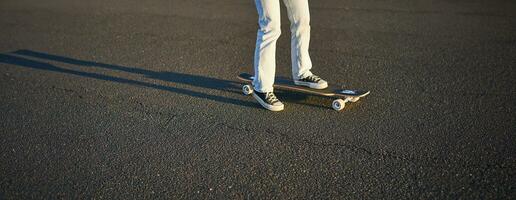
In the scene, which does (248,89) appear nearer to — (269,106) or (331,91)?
(269,106)

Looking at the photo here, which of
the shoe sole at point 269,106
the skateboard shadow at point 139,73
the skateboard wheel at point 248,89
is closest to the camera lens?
the shoe sole at point 269,106

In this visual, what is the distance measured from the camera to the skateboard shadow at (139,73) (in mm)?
4812

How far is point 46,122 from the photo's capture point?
168 inches

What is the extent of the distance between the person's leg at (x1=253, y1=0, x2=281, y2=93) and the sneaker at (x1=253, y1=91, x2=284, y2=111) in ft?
0.15

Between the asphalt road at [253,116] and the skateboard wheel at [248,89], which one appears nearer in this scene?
the asphalt road at [253,116]

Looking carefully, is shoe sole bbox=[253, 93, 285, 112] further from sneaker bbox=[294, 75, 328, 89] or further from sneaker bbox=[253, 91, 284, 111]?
sneaker bbox=[294, 75, 328, 89]

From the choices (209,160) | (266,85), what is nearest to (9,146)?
(209,160)

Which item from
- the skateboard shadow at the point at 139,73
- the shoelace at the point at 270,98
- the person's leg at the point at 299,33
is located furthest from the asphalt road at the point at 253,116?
the person's leg at the point at 299,33

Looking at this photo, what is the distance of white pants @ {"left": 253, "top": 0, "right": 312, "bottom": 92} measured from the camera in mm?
3914

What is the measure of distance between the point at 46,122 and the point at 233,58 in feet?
8.54

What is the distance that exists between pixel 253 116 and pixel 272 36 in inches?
31.7

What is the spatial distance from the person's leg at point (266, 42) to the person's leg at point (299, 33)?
225 mm

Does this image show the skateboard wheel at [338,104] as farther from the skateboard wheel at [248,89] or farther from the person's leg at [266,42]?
the skateboard wheel at [248,89]

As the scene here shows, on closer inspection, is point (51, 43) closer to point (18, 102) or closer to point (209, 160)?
point (18, 102)
